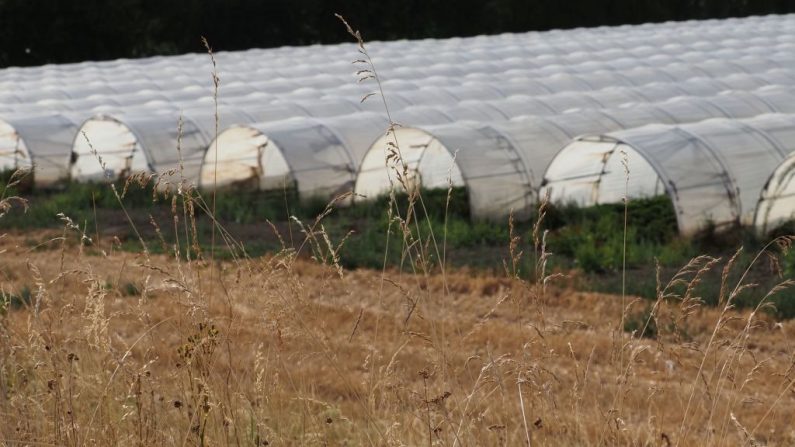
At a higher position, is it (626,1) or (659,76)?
(626,1)

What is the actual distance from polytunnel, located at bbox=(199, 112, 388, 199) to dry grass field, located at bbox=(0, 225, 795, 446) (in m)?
3.68

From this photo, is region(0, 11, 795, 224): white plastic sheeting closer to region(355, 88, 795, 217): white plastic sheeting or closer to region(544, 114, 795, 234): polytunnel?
region(355, 88, 795, 217): white plastic sheeting

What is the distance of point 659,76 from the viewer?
2162cm

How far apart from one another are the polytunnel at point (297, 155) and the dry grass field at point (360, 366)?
368 cm

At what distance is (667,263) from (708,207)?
1.65 meters

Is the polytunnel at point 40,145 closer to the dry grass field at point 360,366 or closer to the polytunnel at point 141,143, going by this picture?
the polytunnel at point 141,143

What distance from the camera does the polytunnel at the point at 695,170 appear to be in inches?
448

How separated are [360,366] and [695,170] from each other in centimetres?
603

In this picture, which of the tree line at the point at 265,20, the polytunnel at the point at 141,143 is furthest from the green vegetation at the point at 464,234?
the tree line at the point at 265,20

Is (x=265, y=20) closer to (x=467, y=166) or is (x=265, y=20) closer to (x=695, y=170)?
(x=467, y=166)

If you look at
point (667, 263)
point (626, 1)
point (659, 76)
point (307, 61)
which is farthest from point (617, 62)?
point (626, 1)

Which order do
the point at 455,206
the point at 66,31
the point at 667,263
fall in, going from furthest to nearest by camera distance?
the point at 66,31
the point at 455,206
the point at 667,263

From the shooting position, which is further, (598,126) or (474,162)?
(598,126)

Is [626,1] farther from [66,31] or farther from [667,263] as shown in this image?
[667,263]
